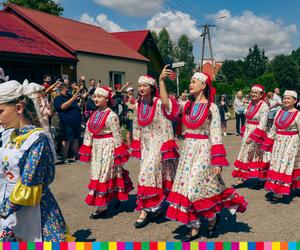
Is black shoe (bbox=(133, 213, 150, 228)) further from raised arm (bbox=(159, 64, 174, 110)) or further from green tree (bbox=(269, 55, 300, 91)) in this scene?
green tree (bbox=(269, 55, 300, 91))

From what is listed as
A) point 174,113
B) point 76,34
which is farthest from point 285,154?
point 76,34

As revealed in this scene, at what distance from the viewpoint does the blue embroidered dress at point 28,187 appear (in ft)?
7.76

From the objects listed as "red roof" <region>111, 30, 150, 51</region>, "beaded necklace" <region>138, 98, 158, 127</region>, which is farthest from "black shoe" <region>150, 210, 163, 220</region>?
"red roof" <region>111, 30, 150, 51</region>

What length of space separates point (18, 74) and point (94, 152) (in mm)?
11711

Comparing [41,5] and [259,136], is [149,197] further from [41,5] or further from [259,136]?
[41,5]

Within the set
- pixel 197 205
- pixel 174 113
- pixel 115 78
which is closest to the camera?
pixel 197 205

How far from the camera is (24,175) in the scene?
2.36m

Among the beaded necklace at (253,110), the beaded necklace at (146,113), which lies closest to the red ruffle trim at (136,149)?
the beaded necklace at (146,113)

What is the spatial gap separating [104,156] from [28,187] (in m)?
2.64

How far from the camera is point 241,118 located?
15.0m

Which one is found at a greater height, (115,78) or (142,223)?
(115,78)

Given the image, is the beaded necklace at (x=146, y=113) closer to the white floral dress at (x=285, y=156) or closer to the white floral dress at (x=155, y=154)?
the white floral dress at (x=155, y=154)

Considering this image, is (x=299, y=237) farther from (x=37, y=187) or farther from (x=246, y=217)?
(x=37, y=187)

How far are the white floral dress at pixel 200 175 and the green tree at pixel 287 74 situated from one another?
211 ft
